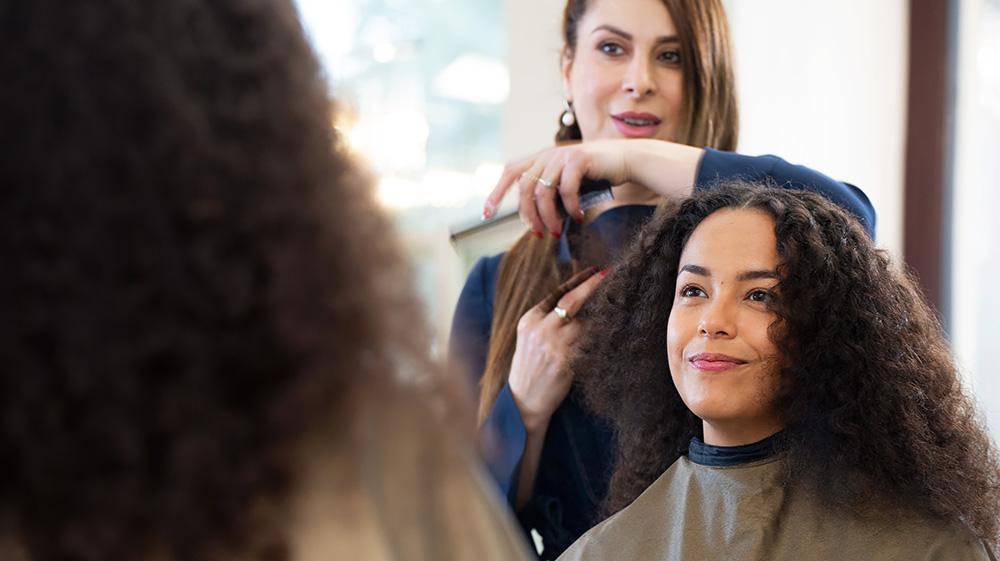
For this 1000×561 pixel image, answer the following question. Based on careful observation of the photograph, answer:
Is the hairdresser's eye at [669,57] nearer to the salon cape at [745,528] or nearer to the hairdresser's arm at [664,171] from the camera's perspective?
the hairdresser's arm at [664,171]

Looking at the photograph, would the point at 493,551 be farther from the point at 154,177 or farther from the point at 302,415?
the point at 154,177

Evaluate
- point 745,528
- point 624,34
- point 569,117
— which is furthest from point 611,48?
point 745,528

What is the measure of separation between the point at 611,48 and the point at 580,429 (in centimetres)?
61

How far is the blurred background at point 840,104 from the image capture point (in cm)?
278

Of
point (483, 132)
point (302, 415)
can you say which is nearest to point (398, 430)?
point (302, 415)

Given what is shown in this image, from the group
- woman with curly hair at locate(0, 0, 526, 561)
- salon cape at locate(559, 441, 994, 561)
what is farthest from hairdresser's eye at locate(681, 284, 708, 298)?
woman with curly hair at locate(0, 0, 526, 561)

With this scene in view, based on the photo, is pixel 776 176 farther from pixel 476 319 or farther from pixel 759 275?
pixel 476 319

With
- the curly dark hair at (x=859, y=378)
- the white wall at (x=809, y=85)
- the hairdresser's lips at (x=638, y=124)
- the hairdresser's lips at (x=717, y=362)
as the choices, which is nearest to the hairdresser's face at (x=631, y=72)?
the hairdresser's lips at (x=638, y=124)

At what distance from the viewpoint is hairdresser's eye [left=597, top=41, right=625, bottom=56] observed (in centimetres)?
178

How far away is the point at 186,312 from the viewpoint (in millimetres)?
570

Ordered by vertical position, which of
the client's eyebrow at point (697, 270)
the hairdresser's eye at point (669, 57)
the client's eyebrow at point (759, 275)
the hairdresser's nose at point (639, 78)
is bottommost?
the client's eyebrow at point (759, 275)

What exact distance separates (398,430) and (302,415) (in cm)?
6

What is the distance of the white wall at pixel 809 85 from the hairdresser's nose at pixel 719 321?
1.31 m

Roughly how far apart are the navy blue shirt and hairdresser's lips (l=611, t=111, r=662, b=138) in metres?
0.12
